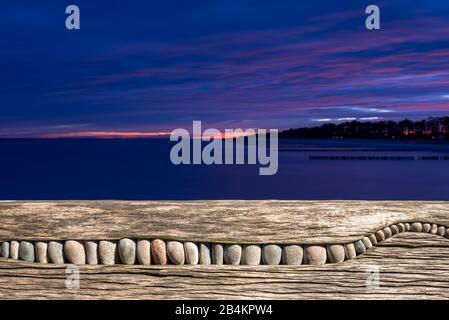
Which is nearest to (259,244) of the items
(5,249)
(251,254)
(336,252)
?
(251,254)

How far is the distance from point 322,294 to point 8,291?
1683 millimetres

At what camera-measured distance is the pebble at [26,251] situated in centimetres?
298

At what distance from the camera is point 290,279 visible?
115 inches

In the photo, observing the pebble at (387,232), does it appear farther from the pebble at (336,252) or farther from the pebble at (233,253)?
the pebble at (233,253)

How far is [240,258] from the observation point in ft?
9.55

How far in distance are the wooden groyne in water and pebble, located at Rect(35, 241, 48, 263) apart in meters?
0.02

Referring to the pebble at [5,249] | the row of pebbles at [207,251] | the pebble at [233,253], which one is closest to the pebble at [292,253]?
the row of pebbles at [207,251]

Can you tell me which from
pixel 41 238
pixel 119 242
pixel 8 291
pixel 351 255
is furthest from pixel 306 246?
pixel 8 291

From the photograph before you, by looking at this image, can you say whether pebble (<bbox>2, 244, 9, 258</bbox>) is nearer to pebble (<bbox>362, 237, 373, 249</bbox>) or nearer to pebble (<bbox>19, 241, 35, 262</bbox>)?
pebble (<bbox>19, 241, 35, 262</bbox>)

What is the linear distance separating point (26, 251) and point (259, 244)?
1.24m

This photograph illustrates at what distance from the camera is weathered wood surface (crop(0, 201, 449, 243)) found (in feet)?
9.49

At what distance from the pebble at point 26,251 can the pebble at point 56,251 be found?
104 mm

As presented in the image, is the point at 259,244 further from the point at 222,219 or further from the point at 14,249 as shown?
the point at 14,249
